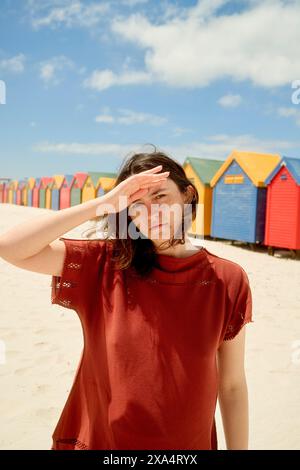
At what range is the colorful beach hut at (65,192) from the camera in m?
28.2

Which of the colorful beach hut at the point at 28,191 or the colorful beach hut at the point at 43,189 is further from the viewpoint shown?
the colorful beach hut at the point at 28,191

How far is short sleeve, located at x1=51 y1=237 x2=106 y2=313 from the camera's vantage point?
128cm

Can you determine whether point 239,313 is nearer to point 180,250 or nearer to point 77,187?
point 180,250

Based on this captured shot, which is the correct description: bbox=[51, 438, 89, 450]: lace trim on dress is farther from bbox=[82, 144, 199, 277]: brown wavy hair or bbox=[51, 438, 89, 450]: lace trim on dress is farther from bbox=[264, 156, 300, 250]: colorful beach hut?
bbox=[264, 156, 300, 250]: colorful beach hut

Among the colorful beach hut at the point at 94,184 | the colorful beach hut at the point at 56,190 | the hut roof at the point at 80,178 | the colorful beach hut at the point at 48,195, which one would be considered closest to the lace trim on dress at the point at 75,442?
the colorful beach hut at the point at 94,184

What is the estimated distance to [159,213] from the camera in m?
1.36

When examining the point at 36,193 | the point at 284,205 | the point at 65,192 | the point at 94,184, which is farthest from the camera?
the point at 36,193

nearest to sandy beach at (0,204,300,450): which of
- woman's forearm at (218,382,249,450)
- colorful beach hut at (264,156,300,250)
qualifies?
woman's forearm at (218,382,249,450)

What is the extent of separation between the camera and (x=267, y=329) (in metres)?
5.00

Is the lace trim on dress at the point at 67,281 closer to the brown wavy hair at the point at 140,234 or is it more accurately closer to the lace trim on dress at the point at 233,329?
the brown wavy hair at the point at 140,234

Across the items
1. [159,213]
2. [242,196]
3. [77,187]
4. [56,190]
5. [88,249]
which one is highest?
[77,187]

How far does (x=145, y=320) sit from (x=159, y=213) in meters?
0.37

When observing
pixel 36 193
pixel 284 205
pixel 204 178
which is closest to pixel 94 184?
pixel 204 178
